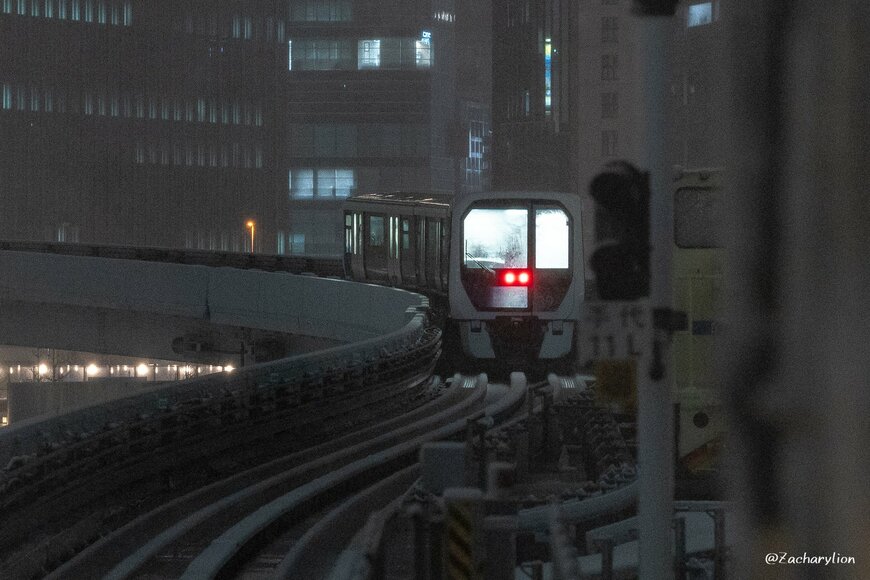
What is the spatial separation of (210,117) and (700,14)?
4457cm

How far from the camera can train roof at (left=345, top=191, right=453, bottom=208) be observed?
3165 centimetres

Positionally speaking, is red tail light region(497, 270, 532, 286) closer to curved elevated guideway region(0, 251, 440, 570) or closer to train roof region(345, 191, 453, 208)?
curved elevated guideway region(0, 251, 440, 570)

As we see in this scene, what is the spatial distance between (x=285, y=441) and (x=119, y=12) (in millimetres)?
87037

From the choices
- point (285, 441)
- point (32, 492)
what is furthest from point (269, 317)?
point (32, 492)

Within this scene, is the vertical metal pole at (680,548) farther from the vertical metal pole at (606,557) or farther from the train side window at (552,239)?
the train side window at (552,239)

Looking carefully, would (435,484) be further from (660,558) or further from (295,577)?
(660,558)

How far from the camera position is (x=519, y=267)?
2895cm

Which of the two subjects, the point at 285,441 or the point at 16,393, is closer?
the point at 285,441

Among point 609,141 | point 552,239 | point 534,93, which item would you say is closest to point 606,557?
point 552,239

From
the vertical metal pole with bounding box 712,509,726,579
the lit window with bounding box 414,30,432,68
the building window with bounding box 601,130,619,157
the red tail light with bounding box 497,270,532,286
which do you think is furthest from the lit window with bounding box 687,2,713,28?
the vertical metal pole with bounding box 712,509,726,579

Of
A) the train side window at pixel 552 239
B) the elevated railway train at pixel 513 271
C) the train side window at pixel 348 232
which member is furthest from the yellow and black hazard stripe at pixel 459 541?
the train side window at pixel 348 232

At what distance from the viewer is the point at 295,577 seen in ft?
44.0

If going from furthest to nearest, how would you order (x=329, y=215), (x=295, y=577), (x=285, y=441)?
(x=329, y=215) < (x=285, y=441) < (x=295, y=577)

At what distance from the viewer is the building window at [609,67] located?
10169 cm
